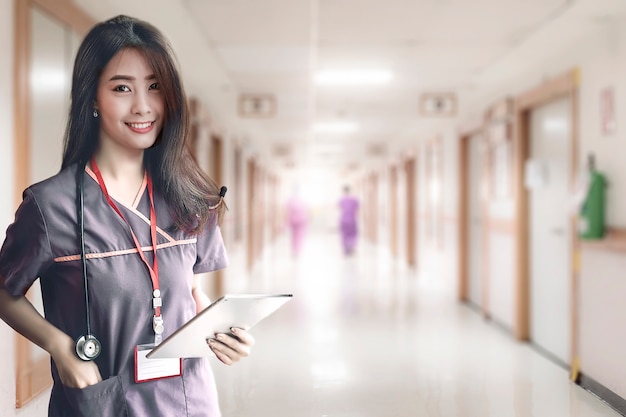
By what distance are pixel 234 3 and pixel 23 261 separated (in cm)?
339

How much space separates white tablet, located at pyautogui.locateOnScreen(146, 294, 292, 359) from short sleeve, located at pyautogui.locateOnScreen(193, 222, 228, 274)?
0.71ft

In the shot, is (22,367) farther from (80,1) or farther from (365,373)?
(365,373)

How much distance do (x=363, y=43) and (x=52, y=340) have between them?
4632 mm

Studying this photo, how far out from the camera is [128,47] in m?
1.46

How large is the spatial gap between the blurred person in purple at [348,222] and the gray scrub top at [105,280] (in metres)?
13.0

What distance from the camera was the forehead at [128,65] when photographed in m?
1.45

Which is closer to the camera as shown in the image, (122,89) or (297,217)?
(122,89)

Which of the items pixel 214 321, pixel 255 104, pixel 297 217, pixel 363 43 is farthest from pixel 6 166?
pixel 297 217

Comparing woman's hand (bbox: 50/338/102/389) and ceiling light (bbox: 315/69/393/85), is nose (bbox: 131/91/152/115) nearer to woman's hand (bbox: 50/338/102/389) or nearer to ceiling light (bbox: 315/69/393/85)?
woman's hand (bbox: 50/338/102/389)

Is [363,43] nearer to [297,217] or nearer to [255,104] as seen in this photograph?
[255,104]

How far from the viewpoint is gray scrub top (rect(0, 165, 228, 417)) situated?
137 centimetres

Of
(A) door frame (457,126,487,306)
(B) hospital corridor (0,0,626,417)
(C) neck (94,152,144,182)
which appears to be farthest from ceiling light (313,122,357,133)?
(C) neck (94,152,144,182)

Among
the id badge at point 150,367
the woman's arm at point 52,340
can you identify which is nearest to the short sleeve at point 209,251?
the id badge at point 150,367

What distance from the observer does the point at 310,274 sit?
35.2 ft
